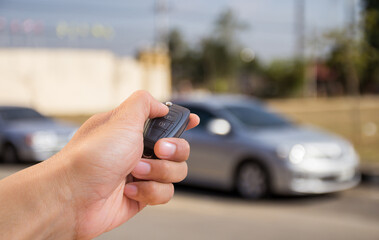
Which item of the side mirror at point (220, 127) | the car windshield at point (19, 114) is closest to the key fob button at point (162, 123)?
the side mirror at point (220, 127)

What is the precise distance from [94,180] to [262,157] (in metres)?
5.52

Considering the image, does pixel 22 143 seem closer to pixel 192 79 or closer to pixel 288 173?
pixel 288 173

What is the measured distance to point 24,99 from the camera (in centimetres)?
3456

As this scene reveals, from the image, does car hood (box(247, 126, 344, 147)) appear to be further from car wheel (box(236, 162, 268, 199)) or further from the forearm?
the forearm

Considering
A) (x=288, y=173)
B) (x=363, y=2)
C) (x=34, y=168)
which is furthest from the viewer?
(x=363, y=2)

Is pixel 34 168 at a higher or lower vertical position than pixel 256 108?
higher

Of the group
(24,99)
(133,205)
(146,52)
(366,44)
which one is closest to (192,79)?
(146,52)

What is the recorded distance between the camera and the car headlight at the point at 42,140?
10102 mm

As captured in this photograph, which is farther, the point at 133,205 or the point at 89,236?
the point at 133,205

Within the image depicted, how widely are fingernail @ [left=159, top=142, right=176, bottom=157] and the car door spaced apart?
5.55 meters

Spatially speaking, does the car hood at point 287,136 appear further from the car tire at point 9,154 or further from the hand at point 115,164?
the car tire at point 9,154

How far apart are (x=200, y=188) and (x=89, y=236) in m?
6.48

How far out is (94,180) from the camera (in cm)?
146

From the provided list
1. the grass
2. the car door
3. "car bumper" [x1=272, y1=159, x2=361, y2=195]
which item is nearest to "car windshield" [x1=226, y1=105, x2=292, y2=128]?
the car door
